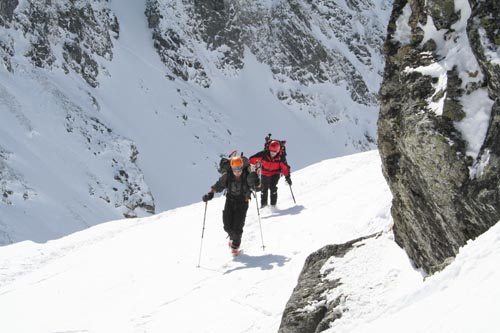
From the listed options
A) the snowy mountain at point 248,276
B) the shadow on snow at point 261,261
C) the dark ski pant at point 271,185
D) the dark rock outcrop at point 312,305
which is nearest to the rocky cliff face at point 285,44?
the dark ski pant at point 271,185

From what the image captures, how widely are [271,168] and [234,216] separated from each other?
10.3ft

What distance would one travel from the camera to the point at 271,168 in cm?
1211

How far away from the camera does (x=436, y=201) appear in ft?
14.3

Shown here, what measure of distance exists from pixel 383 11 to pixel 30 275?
210 ft

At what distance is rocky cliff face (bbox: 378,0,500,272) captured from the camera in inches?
154

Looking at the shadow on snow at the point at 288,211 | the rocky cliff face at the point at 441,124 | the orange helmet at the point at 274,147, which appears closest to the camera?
the rocky cliff face at the point at 441,124

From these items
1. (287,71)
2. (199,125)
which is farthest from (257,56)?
(199,125)

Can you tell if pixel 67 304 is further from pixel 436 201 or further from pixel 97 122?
pixel 97 122

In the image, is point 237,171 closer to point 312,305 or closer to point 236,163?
point 236,163

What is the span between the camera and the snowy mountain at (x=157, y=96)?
26781 mm

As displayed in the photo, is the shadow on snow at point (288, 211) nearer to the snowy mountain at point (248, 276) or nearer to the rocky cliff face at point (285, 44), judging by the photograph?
the snowy mountain at point (248, 276)

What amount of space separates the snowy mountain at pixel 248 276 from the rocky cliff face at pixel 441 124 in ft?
1.34

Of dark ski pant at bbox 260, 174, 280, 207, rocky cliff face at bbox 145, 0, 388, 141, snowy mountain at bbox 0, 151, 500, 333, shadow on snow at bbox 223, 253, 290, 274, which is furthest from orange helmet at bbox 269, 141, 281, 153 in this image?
rocky cliff face at bbox 145, 0, 388, 141

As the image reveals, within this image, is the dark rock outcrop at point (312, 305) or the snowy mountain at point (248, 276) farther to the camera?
the dark rock outcrop at point (312, 305)
